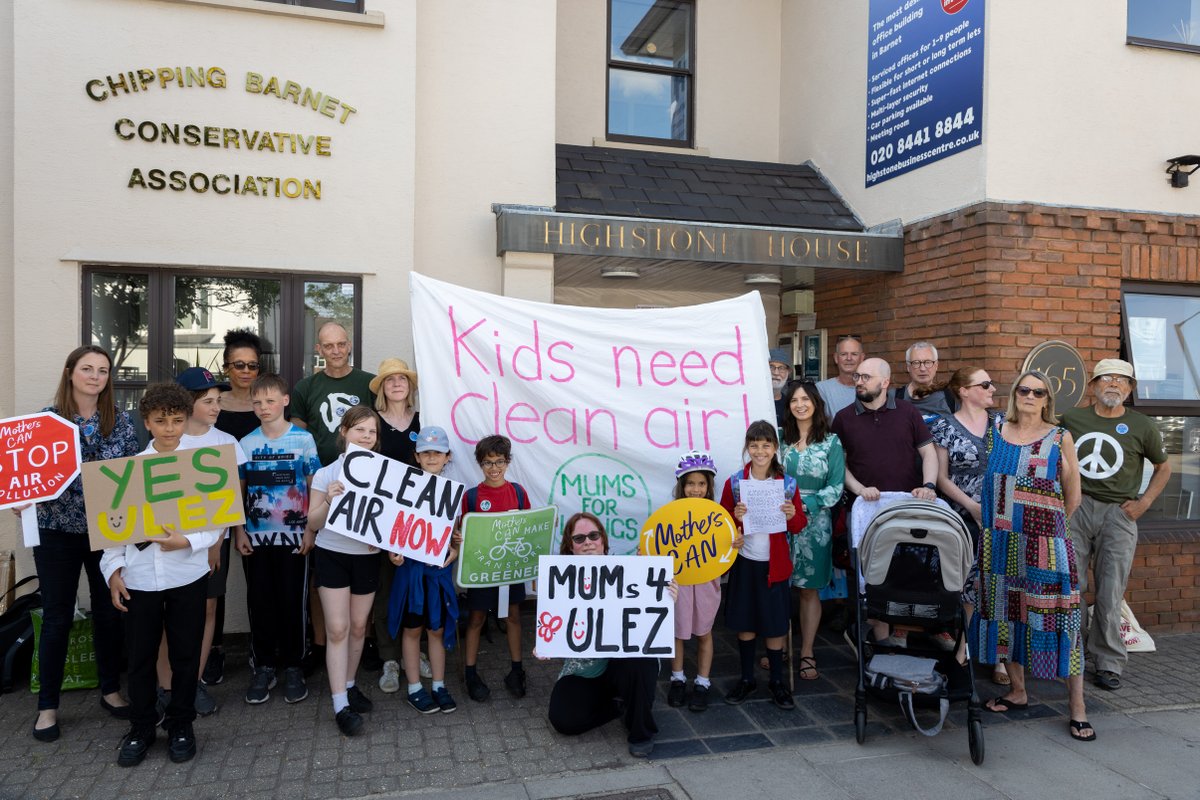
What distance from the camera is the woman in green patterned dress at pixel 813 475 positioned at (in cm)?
458

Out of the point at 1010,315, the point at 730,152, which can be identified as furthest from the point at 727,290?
the point at 1010,315

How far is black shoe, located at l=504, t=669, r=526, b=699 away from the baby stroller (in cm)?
183

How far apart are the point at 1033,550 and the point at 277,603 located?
165 inches

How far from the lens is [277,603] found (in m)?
4.44

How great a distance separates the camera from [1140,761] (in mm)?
3902

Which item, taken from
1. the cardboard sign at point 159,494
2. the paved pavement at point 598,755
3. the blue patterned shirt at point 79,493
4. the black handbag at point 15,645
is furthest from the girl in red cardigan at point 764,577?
the black handbag at point 15,645

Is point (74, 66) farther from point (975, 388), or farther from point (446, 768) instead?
point (975, 388)

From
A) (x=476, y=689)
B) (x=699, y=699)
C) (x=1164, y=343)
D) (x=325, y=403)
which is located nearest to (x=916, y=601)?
(x=699, y=699)

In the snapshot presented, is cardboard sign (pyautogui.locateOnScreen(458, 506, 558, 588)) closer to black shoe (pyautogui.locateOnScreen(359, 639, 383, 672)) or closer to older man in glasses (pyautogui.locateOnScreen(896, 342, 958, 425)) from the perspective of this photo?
black shoe (pyautogui.locateOnScreen(359, 639, 383, 672))

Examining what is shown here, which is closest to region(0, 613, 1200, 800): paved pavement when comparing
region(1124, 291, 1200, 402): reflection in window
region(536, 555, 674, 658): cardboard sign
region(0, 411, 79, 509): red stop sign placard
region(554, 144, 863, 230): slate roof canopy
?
region(536, 555, 674, 658): cardboard sign

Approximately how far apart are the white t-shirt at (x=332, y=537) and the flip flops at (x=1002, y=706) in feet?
11.8

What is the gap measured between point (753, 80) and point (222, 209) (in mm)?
5530

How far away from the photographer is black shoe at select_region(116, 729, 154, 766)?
362 centimetres

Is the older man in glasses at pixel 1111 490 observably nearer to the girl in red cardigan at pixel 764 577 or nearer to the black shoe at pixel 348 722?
the girl in red cardigan at pixel 764 577
